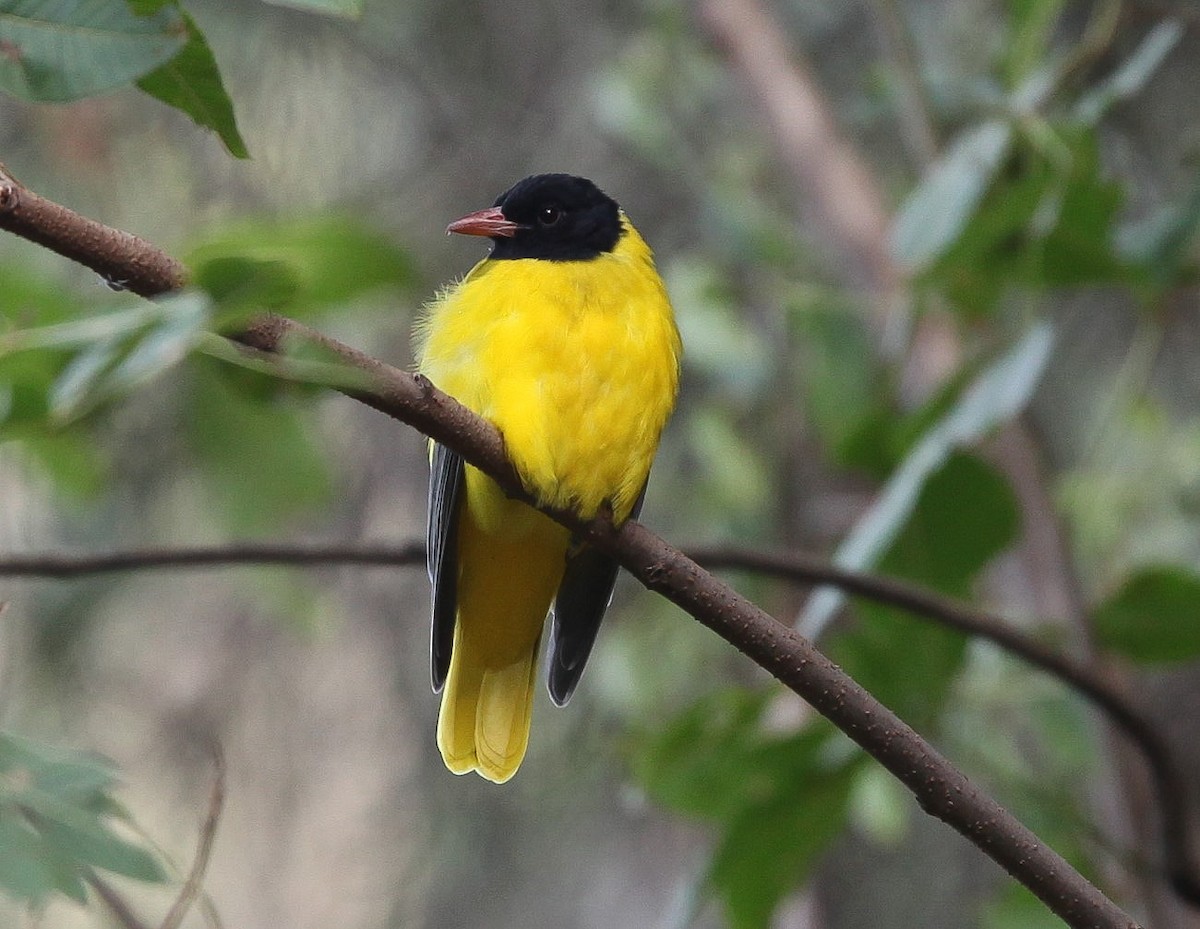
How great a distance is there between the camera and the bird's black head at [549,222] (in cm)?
321

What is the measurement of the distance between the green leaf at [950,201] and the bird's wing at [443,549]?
99 cm

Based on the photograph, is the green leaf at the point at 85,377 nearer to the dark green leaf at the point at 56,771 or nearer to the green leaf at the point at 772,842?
the dark green leaf at the point at 56,771

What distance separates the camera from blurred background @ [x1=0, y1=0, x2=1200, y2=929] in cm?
313

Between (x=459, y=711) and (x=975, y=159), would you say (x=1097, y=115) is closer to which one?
(x=975, y=159)

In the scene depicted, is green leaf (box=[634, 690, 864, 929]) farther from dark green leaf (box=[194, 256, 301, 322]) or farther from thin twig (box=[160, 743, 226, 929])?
dark green leaf (box=[194, 256, 301, 322])

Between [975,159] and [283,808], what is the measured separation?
3.57 metres

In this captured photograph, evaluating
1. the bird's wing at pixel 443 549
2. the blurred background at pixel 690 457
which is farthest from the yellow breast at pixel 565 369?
the blurred background at pixel 690 457

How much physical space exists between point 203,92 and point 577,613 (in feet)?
5.42

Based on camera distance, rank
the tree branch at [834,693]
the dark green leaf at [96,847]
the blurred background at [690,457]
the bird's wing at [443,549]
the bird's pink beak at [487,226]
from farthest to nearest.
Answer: the bird's pink beak at [487,226]
the blurred background at [690,457]
the bird's wing at [443,549]
the tree branch at [834,693]
the dark green leaf at [96,847]

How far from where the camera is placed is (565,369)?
8.98 ft

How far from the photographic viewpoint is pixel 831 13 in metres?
5.82

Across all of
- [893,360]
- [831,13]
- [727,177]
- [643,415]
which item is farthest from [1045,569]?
[831,13]

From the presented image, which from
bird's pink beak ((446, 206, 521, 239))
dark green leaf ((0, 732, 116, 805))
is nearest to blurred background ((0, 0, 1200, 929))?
bird's pink beak ((446, 206, 521, 239))

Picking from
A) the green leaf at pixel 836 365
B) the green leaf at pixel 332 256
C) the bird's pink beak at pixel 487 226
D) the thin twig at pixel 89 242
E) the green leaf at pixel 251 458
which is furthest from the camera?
the green leaf at pixel 836 365
